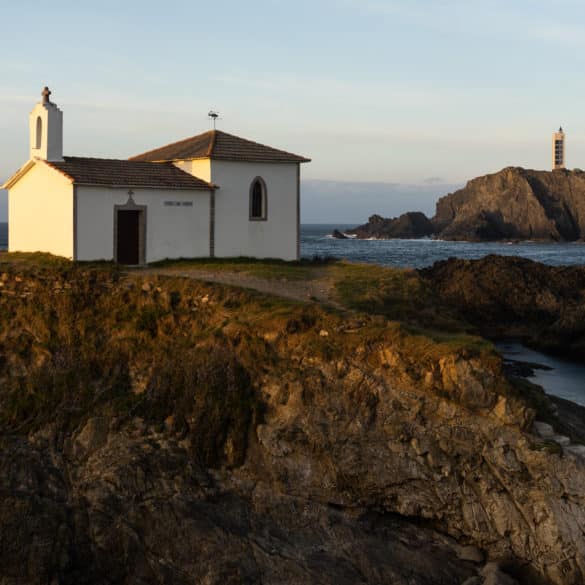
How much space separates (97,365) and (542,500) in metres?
11.1

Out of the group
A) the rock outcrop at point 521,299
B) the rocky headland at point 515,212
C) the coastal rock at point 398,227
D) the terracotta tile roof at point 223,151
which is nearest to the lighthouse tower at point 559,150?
the rocky headland at point 515,212

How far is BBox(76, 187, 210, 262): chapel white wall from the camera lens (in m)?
27.2

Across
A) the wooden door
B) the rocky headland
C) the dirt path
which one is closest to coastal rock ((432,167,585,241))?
the rocky headland

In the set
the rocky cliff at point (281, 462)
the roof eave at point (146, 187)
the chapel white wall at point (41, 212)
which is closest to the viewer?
the rocky cliff at point (281, 462)

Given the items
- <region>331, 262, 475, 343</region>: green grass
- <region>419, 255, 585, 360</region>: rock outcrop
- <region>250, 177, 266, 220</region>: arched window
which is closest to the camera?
<region>331, 262, 475, 343</region>: green grass

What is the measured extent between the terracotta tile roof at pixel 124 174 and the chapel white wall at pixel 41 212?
0.54m

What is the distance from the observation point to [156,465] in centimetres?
1875

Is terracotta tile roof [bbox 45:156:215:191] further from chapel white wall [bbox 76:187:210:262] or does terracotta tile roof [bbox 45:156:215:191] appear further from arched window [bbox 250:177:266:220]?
arched window [bbox 250:177:266:220]

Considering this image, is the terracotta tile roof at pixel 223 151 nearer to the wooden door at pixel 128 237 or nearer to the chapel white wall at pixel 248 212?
the chapel white wall at pixel 248 212

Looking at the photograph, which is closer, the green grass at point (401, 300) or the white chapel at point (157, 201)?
the green grass at point (401, 300)

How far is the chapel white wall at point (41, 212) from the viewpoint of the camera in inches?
1075

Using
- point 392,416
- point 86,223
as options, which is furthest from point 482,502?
point 86,223

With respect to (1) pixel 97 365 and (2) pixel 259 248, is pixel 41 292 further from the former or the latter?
(2) pixel 259 248

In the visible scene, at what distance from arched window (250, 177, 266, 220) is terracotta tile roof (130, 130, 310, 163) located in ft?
2.71
